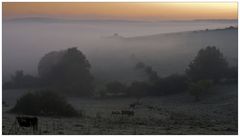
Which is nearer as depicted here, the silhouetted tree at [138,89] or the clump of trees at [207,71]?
the clump of trees at [207,71]

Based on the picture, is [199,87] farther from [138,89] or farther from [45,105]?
[45,105]

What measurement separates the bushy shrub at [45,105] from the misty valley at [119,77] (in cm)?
4

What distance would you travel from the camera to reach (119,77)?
2320cm

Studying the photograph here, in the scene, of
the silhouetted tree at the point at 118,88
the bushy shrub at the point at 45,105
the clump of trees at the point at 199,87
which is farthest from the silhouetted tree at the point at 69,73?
the clump of trees at the point at 199,87

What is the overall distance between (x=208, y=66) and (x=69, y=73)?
23.4 feet

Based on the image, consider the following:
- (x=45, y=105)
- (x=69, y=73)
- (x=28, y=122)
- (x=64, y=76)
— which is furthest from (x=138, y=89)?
(x=28, y=122)

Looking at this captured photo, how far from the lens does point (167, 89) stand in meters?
27.4

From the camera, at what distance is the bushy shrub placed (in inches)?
877

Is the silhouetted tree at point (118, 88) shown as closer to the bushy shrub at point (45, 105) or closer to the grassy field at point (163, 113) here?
the grassy field at point (163, 113)

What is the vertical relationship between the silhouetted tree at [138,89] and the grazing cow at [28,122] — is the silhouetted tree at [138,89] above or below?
above

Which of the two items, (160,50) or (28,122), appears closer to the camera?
(28,122)

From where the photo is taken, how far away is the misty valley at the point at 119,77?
1669 cm

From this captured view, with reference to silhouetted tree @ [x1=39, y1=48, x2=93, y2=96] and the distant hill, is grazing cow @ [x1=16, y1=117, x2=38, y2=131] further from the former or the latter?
silhouetted tree @ [x1=39, y1=48, x2=93, y2=96]

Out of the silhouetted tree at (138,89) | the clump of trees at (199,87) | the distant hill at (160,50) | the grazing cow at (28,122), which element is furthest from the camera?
the clump of trees at (199,87)
